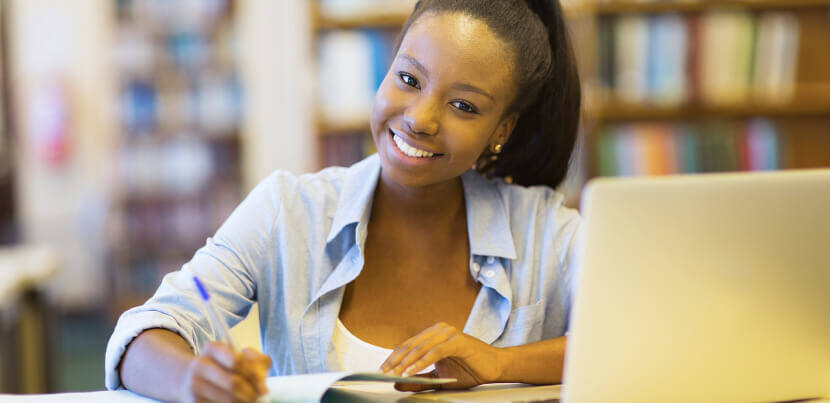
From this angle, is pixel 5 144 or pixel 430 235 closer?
pixel 430 235

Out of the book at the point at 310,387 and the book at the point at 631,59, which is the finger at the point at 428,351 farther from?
the book at the point at 631,59

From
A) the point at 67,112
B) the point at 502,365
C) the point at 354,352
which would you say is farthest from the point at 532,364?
the point at 67,112

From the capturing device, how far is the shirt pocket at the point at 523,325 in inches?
50.2

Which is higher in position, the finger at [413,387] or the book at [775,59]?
the book at [775,59]

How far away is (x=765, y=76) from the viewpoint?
10.5 feet

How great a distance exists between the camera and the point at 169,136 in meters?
4.23

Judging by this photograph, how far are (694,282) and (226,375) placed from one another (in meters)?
0.47

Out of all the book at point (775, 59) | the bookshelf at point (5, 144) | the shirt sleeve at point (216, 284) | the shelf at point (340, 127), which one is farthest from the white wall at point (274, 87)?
the shirt sleeve at point (216, 284)

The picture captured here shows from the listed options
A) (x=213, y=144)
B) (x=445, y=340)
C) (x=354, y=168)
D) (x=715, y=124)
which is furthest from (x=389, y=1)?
(x=445, y=340)

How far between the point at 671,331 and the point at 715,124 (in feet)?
8.61

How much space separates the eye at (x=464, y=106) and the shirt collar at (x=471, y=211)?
0.21 m

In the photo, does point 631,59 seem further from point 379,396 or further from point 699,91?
point 379,396

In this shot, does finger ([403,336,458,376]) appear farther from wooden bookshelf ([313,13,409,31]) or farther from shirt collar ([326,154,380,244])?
wooden bookshelf ([313,13,409,31])

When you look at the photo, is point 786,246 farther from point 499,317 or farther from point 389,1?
point 389,1
